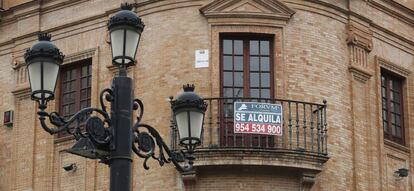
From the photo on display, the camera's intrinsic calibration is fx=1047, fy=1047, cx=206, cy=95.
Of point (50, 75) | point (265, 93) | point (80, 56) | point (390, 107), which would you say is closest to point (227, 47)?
point (265, 93)

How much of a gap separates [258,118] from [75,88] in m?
5.18

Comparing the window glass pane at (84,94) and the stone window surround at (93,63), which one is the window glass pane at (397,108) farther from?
the window glass pane at (84,94)

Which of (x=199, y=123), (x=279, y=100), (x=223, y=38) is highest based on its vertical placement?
(x=223, y=38)

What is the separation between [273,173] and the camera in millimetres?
22734

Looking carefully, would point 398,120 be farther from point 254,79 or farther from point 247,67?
point 247,67

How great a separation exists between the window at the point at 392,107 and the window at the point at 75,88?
7.28m

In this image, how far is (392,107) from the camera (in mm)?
26281

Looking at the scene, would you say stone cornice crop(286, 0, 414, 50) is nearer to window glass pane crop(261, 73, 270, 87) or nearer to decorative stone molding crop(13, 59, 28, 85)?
window glass pane crop(261, 73, 270, 87)

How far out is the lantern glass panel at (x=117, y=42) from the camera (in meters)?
13.9

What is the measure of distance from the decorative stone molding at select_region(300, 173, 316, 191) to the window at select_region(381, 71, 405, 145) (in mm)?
3504

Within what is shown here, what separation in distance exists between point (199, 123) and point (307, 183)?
28.1 feet

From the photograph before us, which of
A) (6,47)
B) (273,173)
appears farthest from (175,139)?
(6,47)

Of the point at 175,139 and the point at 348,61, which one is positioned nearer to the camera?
the point at 175,139

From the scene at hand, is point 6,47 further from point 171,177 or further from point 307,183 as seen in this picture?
point 307,183
